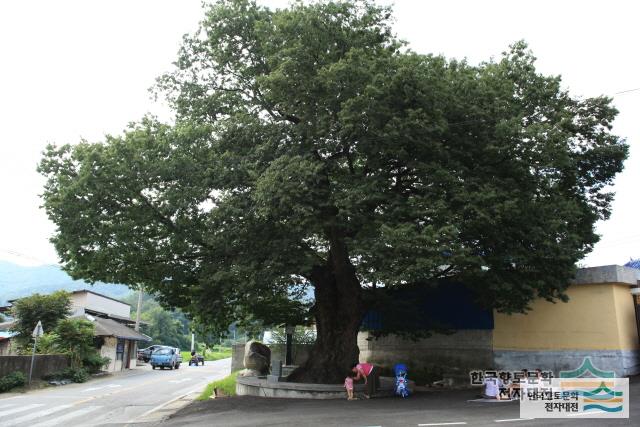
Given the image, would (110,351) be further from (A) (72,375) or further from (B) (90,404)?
(B) (90,404)

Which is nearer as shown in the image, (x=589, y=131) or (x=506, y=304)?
(x=506, y=304)

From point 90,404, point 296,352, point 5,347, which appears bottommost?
point 90,404

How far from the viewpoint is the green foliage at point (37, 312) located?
30938 mm

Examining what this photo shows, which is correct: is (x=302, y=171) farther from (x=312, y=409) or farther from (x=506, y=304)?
(x=506, y=304)

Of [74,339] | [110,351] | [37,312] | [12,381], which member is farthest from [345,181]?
[110,351]

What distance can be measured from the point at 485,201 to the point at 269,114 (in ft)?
30.4

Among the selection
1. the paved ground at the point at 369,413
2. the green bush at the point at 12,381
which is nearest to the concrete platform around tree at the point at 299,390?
the paved ground at the point at 369,413

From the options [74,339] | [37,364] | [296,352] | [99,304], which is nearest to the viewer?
[296,352]

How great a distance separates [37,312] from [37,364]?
233 inches

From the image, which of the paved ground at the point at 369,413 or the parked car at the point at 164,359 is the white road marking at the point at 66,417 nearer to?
the paved ground at the point at 369,413

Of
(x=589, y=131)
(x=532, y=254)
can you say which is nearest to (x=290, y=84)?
(x=532, y=254)

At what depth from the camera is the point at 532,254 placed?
15305 millimetres

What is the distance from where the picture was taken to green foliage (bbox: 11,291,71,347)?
30.9 m

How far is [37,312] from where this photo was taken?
32.0 m
